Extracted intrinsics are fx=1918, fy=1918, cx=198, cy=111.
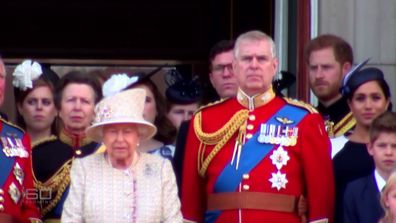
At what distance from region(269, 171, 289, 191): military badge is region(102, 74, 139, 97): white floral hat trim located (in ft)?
3.13

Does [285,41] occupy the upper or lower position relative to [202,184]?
upper

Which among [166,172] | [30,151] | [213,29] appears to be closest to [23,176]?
[30,151]

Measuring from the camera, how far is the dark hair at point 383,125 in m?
9.63

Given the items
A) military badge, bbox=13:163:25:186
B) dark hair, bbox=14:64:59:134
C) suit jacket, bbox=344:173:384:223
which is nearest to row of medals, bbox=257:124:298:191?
suit jacket, bbox=344:173:384:223

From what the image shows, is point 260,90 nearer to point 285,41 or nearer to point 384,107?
point 384,107

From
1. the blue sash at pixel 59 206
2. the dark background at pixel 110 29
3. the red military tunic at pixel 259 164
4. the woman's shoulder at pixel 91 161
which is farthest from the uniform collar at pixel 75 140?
the dark background at pixel 110 29

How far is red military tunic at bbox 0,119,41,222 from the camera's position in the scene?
9.81m

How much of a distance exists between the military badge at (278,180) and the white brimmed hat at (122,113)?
26.4 inches

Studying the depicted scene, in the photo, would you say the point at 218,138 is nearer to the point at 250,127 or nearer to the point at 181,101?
the point at 250,127

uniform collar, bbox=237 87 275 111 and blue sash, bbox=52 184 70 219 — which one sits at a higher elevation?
uniform collar, bbox=237 87 275 111

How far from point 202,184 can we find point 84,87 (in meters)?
1.00

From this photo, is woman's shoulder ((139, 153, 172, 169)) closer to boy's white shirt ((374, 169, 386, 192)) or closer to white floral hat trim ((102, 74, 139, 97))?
white floral hat trim ((102, 74, 139, 97))

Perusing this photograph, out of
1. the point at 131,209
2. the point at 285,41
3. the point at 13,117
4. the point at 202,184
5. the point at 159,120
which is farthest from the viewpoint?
the point at 13,117

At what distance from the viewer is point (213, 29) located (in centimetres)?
1319
